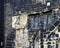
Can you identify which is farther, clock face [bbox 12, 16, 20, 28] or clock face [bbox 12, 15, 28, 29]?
clock face [bbox 12, 16, 20, 28]

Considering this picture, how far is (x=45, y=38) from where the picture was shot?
1029 cm

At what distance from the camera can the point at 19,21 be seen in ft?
36.7

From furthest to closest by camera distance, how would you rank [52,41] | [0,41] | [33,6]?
[0,41], [33,6], [52,41]

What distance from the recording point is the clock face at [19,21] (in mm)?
11037

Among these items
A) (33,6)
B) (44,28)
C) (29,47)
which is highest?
(33,6)

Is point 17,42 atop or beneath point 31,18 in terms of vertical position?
beneath

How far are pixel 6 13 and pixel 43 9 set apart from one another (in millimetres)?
1759

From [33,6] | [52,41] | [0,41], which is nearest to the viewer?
[52,41]

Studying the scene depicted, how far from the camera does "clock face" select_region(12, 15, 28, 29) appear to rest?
435 inches

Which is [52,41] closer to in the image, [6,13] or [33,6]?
[33,6]

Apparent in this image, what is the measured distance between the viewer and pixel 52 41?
1011 cm

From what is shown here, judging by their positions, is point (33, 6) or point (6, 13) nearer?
point (33, 6)

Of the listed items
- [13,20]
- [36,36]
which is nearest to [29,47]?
[36,36]

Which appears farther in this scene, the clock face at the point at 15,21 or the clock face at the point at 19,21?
the clock face at the point at 15,21
